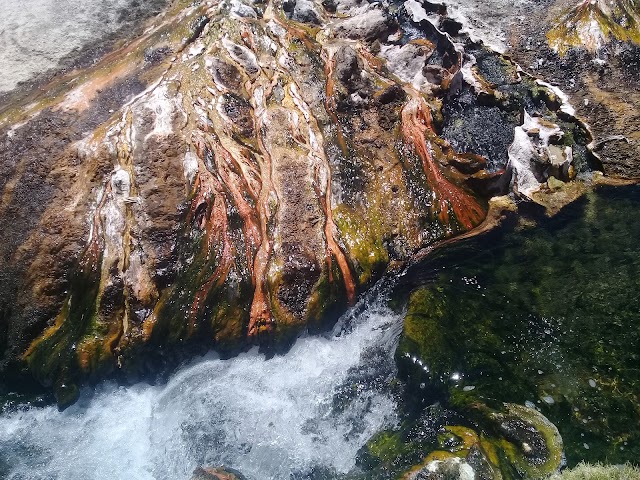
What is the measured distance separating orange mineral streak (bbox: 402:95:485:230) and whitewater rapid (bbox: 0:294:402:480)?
244 centimetres

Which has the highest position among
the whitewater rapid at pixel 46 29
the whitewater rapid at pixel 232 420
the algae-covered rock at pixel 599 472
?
the whitewater rapid at pixel 46 29

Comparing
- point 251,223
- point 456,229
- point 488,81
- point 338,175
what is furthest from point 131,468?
point 488,81

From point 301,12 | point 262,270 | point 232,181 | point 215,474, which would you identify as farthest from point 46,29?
point 215,474

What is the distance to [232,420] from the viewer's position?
742cm

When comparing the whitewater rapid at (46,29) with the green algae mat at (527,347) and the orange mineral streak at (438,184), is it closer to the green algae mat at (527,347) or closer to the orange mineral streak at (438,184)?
the orange mineral streak at (438,184)

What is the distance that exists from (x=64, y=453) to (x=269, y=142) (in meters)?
6.18

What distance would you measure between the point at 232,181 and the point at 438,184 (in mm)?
3912

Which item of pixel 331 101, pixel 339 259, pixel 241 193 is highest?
pixel 331 101

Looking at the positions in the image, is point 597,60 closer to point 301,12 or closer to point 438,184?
point 438,184

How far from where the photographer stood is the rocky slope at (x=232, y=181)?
25.9 ft

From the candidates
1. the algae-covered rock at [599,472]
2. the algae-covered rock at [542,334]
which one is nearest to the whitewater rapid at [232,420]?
the algae-covered rock at [542,334]

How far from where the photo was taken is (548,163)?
972 centimetres

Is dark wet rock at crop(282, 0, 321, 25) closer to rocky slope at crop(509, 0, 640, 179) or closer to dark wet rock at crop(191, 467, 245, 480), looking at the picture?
rocky slope at crop(509, 0, 640, 179)

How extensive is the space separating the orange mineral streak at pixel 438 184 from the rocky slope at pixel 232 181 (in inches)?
1.4
